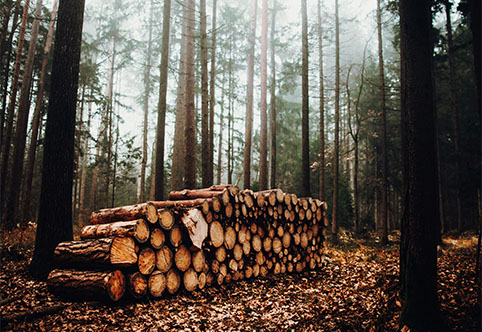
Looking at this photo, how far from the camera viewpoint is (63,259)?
4.54 meters

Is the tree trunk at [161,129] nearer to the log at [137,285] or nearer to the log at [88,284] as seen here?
the log at [88,284]

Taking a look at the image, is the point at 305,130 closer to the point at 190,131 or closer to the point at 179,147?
the point at 190,131

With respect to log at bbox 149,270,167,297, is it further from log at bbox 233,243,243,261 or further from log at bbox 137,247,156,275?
log at bbox 233,243,243,261

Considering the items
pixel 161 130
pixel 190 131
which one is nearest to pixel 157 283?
pixel 190 131

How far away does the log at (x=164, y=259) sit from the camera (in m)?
4.59

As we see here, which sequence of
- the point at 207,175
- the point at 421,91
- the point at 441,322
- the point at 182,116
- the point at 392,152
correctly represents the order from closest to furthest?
the point at 441,322 → the point at 421,91 → the point at 207,175 → the point at 182,116 → the point at 392,152

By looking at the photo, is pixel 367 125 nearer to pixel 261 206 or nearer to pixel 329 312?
pixel 261 206

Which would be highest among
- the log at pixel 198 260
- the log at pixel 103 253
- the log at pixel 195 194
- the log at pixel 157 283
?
the log at pixel 195 194

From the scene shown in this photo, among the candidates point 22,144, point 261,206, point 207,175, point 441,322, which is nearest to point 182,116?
point 207,175

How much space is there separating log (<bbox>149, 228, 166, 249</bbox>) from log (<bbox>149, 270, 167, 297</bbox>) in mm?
419

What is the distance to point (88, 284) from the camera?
4047mm

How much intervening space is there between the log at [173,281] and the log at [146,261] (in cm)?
36

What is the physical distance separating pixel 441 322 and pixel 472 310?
2.35 feet

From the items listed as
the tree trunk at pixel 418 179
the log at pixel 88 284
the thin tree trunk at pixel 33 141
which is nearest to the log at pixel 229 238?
the log at pixel 88 284
